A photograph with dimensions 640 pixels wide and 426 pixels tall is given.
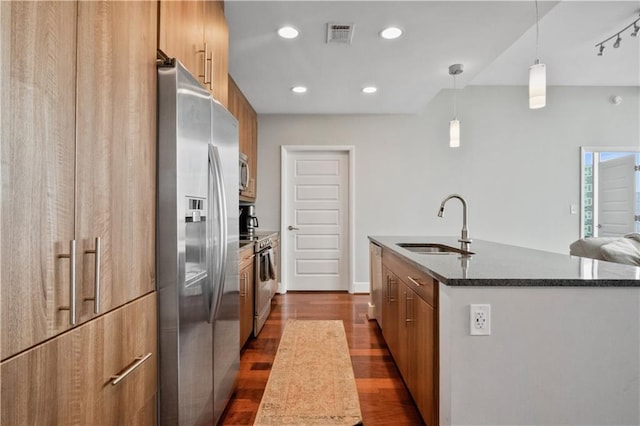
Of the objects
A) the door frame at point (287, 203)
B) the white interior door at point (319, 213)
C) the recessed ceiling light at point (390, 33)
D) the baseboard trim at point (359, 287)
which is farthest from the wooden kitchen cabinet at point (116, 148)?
the baseboard trim at point (359, 287)

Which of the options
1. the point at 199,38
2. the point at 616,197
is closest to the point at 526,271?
the point at 199,38

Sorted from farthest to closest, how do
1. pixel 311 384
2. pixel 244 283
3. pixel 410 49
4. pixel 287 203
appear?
pixel 287 203 → pixel 410 49 → pixel 244 283 → pixel 311 384

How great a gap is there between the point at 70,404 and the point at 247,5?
2.36 m

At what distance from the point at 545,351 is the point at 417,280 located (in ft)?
2.01

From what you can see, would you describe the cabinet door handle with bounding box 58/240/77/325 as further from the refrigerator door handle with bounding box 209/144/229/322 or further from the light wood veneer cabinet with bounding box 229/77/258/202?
the light wood veneer cabinet with bounding box 229/77/258/202

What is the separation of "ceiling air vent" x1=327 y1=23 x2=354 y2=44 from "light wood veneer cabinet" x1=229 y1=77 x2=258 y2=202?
1321 millimetres

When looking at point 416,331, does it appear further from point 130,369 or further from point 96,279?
point 96,279

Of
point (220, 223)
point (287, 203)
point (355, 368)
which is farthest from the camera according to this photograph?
point (287, 203)

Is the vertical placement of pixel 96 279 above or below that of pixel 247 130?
below

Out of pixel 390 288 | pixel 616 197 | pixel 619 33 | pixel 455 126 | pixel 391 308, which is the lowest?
pixel 391 308

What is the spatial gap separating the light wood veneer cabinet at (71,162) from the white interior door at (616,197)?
5.89 metres

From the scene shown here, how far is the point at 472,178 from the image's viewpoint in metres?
4.73

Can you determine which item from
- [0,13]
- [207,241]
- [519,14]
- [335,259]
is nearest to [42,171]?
[0,13]

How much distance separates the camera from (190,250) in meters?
1.38
